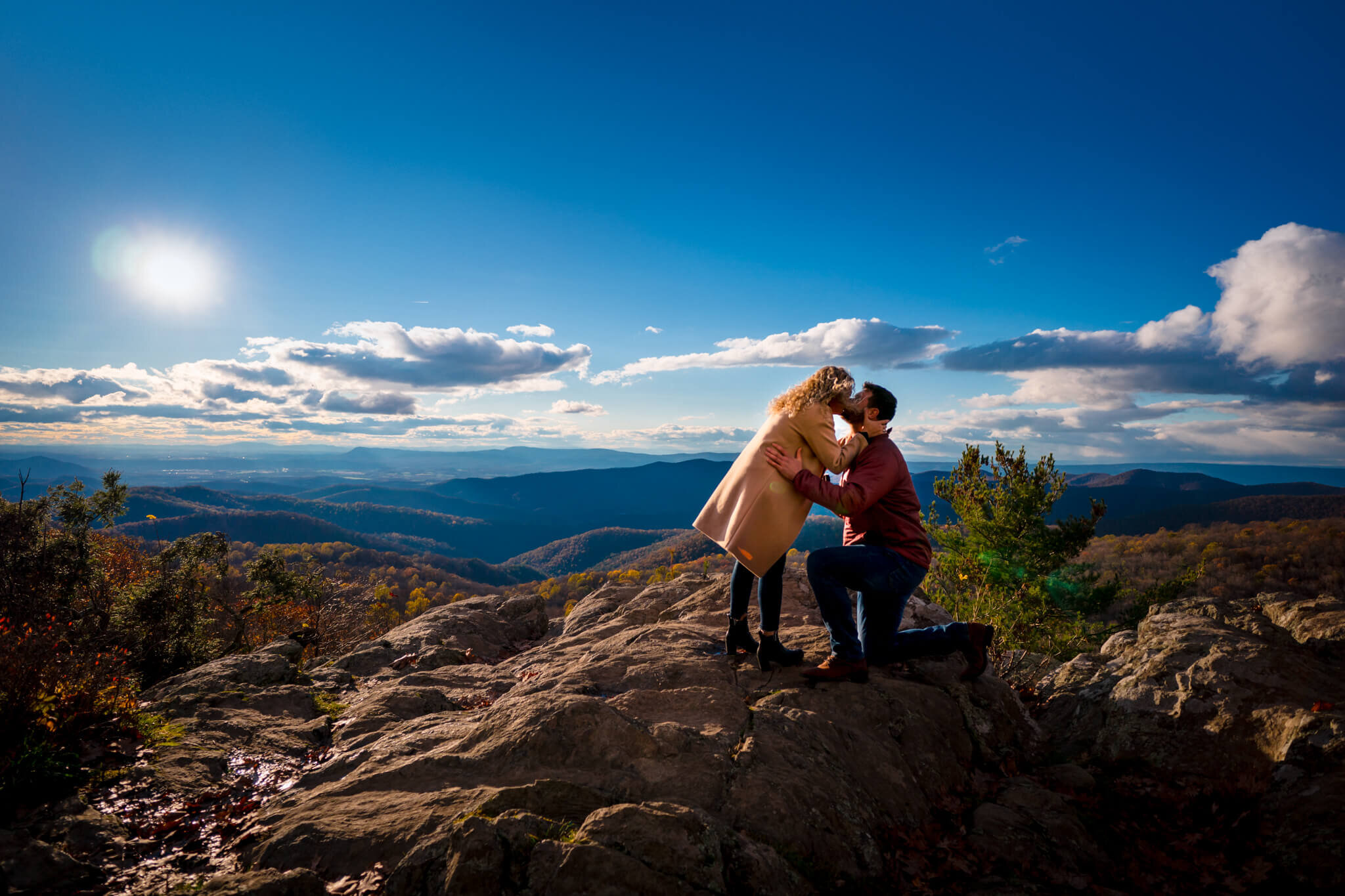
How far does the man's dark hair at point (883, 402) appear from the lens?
17.6 ft

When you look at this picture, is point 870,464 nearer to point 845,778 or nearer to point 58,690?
point 845,778

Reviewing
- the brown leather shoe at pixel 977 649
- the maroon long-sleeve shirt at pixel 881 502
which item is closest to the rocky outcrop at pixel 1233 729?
the brown leather shoe at pixel 977 649

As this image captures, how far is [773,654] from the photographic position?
582 cm

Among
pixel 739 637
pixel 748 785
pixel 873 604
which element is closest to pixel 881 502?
pixel 873 604

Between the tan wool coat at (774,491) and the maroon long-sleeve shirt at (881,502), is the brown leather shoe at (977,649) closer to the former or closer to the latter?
the maroon long-sleeve shirt at (881,502)

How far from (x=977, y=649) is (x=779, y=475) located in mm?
3263

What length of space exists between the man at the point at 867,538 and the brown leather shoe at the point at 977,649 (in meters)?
0.20

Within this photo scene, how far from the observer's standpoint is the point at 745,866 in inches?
129

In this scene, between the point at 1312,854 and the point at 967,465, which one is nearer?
the point at 1312,854

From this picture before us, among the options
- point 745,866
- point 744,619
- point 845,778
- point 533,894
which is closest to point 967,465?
point 744,619

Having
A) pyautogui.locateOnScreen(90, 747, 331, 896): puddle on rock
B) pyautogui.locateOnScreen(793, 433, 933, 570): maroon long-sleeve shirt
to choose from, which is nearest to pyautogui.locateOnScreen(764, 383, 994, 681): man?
pyautogui.locateOnScreen(793, 433, 933, 570): maroon long-sleeve shirt

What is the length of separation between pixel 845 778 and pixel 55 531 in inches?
1108

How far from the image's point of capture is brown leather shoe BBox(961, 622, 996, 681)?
5.82 meters

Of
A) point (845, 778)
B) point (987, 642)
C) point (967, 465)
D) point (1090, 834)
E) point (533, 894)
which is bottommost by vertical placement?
point (1090, 834)
